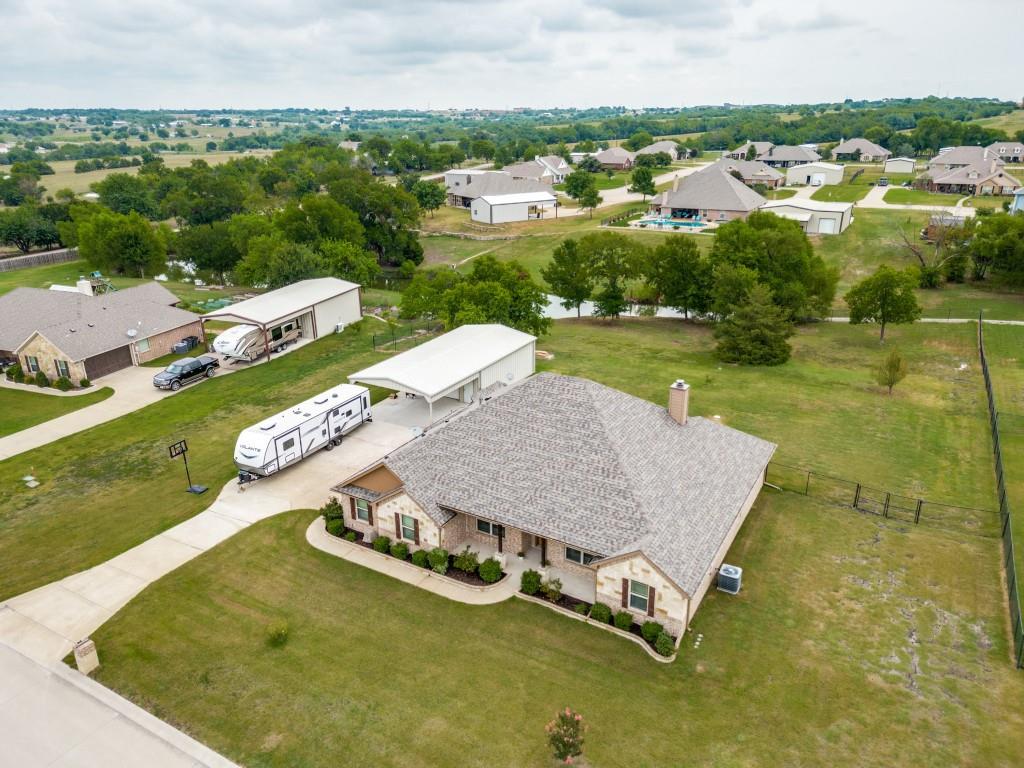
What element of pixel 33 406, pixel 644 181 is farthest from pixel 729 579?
pixel 644 181

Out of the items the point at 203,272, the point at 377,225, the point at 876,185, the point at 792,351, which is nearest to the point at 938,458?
the point at 792,351

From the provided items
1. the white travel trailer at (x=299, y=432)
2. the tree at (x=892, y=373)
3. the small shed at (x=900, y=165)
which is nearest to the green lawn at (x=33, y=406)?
the white travel trailer at (x=299, y=432)

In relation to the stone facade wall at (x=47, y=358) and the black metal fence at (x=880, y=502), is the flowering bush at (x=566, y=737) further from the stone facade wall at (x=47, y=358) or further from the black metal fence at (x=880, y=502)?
the stone facade wall at (x=47, y=358)

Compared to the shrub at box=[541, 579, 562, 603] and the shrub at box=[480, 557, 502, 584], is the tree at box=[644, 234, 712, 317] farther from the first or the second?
the shrub at box=[541, 579, 562, 603]

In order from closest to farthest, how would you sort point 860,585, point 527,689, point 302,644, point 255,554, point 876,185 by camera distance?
point 527,689, point 302,644, point 860,585, point 255,554, point 876,185

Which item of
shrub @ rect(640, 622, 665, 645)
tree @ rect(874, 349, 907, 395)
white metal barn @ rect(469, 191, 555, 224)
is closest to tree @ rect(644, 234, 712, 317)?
tree @ rect(874, 349, 907, 395)

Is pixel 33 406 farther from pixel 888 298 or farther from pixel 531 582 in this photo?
pixel 888 298

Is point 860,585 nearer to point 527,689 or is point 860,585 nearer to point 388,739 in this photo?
point 527,689
